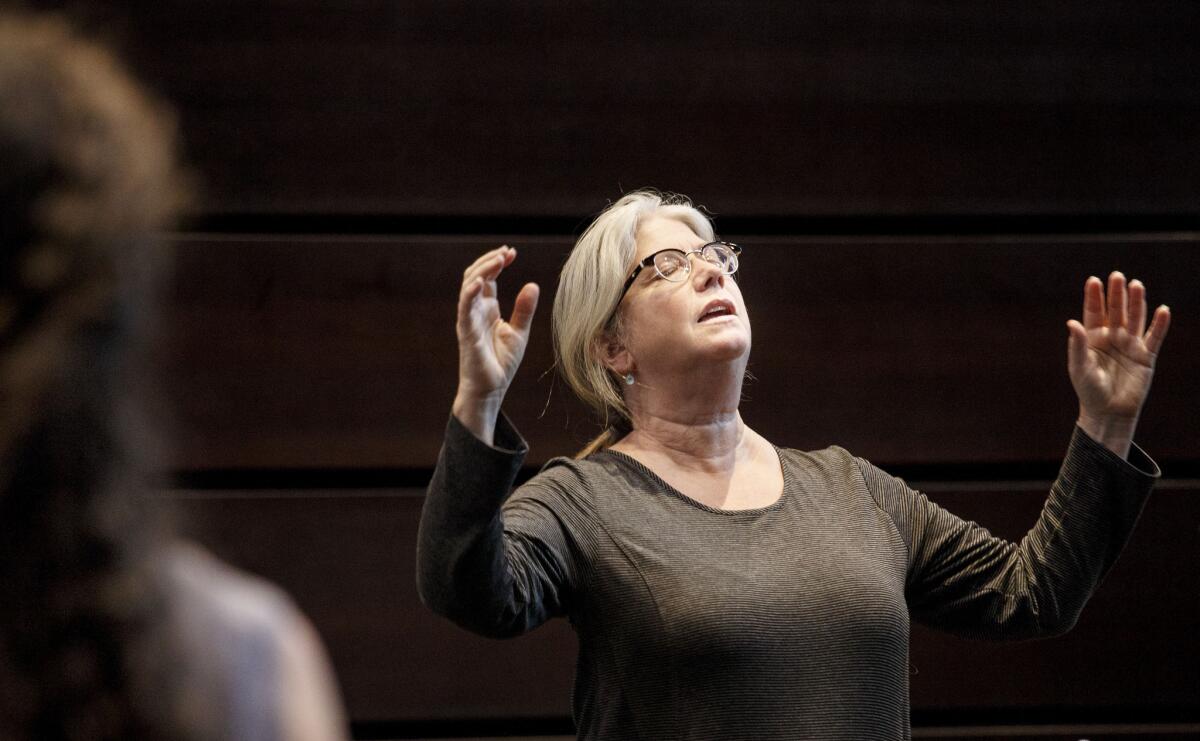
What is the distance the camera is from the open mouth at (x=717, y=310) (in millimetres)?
1577

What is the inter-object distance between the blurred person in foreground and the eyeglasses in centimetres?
109

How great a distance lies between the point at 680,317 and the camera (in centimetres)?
158

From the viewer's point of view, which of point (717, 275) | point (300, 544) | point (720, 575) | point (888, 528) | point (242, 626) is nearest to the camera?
point (242, 626)

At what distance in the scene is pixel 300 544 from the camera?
6.75 feet

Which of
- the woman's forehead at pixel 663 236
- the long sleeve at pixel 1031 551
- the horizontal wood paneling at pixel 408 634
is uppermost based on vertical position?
the woman's forehead at pixel 663 236

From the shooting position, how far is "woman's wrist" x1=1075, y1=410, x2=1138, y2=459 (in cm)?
146

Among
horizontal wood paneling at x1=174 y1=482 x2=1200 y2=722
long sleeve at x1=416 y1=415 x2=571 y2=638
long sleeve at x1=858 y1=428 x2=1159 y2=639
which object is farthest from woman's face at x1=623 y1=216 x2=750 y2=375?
horizontal wood paneling at x1=174 y1=482 x2=1200 y2=722

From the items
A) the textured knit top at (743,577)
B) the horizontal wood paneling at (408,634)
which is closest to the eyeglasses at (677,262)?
the textured knit top at (743,577)

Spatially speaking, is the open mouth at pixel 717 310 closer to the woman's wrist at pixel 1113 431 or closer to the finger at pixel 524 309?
the finger at pixel 524 309

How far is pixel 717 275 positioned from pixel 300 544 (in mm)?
904

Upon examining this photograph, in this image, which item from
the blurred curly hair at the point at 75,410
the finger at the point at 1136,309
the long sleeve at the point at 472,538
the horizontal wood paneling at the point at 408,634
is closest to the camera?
the blurred curly hair at the point at 75,410

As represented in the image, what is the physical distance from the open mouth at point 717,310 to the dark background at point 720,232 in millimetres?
556

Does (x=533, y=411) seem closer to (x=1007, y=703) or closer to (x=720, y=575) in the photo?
(x=720, y=575)

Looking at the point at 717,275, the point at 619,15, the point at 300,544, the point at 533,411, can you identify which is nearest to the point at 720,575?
the point at 717,275
